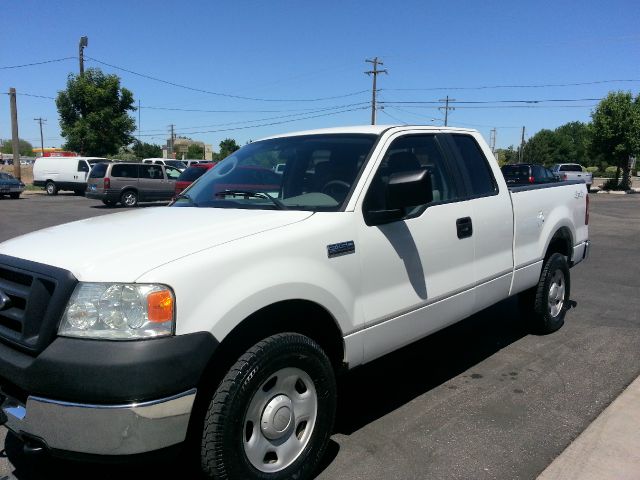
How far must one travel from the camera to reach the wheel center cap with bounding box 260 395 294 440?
8.66 feet

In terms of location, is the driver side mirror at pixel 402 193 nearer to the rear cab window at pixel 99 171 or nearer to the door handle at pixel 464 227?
the door handle at pixel 464 227

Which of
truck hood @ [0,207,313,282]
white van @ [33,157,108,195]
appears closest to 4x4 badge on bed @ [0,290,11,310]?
truck hood @ [0,207,313,282]

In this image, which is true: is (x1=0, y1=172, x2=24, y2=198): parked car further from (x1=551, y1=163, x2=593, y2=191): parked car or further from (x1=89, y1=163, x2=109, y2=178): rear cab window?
(x1=551, y1=163, x2=593, y2=191): parked car

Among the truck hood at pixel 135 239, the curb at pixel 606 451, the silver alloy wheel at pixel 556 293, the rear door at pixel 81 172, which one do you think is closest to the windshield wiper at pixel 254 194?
the truck hood at pixel 135 239

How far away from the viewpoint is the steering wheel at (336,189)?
10.6ft

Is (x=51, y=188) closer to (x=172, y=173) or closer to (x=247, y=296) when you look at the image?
(x=172, y=173)

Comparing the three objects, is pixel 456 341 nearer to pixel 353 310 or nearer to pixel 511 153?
pixel 353 310

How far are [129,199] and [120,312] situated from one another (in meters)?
21.1

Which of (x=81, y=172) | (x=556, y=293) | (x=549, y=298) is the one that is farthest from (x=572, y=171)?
(x=549, y=298)

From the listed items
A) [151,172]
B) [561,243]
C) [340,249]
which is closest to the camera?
[340,249]

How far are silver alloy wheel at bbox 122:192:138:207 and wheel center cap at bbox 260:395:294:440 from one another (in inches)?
816

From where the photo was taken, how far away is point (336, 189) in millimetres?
3316

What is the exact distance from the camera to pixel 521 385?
4176 mm

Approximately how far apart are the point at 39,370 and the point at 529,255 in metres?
3.93
